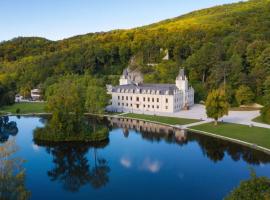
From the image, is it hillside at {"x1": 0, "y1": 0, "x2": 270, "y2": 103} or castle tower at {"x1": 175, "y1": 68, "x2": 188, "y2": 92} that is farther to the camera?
hillside at {"x1": 0, "y1": 0, "x2": 270, "y2": 103}

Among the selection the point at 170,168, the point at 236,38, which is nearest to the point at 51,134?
the point at 170,168

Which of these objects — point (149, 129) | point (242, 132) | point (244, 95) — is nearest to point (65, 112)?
point (149, 129)

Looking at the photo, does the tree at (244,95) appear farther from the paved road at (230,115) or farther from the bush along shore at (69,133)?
the bush along shore at (69,133)

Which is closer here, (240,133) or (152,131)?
(240,133)

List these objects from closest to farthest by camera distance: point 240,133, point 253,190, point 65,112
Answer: point 253,190 → point 65,112 → point 240,133

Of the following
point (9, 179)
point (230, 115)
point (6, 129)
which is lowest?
point (6, 129)

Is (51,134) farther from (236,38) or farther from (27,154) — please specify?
(236,38)

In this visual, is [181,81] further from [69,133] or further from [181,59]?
[181,59]

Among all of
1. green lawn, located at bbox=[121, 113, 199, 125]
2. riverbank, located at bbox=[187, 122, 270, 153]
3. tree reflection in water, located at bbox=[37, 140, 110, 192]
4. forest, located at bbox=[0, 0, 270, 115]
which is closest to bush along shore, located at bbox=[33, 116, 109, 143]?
tree reflection in water, located at bbox=[37, 140, 110, 192]

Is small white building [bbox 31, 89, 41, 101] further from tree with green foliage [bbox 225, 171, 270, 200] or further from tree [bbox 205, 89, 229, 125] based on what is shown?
tree with green foliage [bbox 225, 171, 270, 200]
